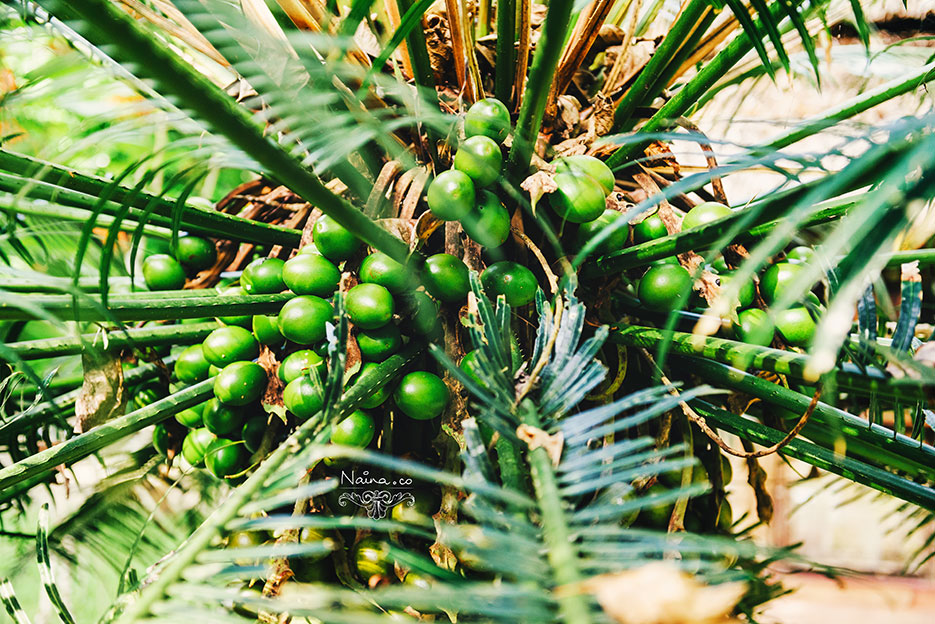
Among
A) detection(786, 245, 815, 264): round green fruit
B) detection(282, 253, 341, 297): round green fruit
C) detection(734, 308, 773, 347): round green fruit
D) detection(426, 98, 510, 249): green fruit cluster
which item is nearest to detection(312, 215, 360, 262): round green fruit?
detection(282, 253, 341, 297): round green fruit

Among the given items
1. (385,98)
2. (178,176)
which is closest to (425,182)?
(385,98)

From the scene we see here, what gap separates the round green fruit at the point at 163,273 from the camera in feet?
2.67

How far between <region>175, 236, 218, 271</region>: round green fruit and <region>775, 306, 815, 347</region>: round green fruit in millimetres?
766

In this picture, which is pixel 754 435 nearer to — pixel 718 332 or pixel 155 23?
pixel 718 332

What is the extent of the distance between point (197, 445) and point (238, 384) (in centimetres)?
17

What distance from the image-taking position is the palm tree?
32cm

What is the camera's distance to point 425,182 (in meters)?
0.66

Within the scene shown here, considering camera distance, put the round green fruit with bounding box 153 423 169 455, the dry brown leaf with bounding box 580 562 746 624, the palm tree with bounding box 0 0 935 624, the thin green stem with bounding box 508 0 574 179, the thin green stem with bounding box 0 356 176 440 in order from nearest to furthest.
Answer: the dry brown leaf with bounding box 580 562 746 624
the palm tree with bounding box 0 0 935 624
the thin green stem with bounding box 508 0 574 179
the thin green stem with bounding box 0 356 176 440
the round green fruit with bounding box 153 423 169 455

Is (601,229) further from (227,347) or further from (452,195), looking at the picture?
(227,347)

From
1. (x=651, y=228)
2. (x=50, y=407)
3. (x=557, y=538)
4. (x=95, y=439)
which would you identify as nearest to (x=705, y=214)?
(x=651, y=228)

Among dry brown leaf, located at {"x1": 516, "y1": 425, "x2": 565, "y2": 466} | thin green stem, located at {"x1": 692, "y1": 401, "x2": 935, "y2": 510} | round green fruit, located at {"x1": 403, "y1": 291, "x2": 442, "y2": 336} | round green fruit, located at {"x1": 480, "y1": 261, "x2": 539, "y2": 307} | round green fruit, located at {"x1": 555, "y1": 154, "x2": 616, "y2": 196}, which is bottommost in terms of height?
thin green stem, located at {"x1": 692, "y1": 401, "x2": 935, "y2": 510}

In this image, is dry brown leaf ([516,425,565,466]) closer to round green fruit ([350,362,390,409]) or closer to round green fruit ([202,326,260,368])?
round green fruit ([350,362,390,409])

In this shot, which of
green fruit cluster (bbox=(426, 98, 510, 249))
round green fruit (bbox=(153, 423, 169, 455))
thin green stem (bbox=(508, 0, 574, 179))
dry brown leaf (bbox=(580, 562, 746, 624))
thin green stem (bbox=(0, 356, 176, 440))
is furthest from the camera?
round green fruit (bbox=(153, 423, 169, 455))

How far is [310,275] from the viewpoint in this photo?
0.62m
